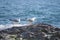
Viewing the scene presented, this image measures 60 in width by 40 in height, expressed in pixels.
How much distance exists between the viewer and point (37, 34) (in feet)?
39.6

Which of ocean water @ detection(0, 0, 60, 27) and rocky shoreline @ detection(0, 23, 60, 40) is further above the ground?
rocky shoreline @ detection(0, 23, 60, 40)

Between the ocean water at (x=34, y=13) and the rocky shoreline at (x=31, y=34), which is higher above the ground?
the rocky shoreline at (x=31, y=34)

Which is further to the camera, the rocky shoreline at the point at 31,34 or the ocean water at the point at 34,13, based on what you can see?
the ocean water at the point at 34,13

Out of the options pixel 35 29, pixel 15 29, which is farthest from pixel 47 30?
pixel 15 29

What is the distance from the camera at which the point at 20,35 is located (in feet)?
40.0

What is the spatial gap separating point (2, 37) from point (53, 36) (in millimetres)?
2033

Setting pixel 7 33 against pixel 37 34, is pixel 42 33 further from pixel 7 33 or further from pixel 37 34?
pixel 7 33

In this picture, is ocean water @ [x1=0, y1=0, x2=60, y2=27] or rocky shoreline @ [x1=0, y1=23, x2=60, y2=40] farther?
ocean water @ [x1=0, y1=0, x2=60, y2=27]

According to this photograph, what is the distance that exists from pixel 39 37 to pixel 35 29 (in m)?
1.35

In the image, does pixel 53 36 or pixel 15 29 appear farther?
pixel 15 29

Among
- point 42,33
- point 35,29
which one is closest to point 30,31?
point 35,29

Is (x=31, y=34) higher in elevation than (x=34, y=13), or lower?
higher

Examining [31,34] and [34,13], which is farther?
[34,13]

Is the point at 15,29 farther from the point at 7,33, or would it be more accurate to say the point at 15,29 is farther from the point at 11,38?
the point at 11,38
